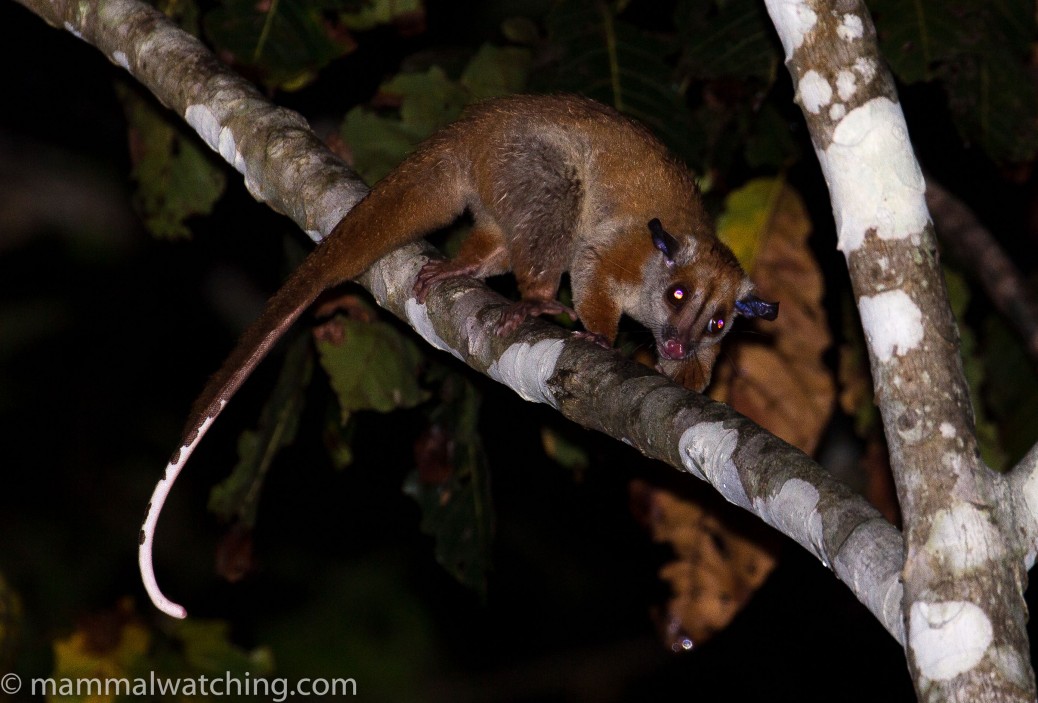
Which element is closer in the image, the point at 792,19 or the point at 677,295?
the point at 792,19

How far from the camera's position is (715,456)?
9.11ft

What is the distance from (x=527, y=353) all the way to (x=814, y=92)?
1.07 meters

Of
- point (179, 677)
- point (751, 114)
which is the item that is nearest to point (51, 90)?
point (179, 677)

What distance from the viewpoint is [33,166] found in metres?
8.48

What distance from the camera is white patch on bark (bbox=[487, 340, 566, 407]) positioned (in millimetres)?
3268

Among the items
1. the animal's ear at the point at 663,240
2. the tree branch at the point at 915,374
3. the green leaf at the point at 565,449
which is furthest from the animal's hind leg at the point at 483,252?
the tree branch at the point at 915,374

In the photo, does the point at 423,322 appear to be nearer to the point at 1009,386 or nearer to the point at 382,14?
the point at 382,14

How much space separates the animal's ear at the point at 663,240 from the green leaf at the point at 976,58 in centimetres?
114

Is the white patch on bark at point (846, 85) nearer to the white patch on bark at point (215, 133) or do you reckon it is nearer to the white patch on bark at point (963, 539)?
the white patch on bark at point (963, 539)

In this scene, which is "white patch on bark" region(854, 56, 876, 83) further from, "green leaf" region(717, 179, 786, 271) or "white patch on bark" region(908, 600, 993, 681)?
"green leaf" region(717, 179, 786, 271)

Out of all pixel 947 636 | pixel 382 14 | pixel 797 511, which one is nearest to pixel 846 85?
pixel 797 511

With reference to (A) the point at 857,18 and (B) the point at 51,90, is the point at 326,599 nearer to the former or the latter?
(B) the point at 51,90

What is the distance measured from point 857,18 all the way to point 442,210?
6.63ft

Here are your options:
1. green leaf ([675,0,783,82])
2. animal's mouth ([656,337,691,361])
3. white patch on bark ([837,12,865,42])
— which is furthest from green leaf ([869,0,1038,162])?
white patch on bark ([837,12,865,42])
